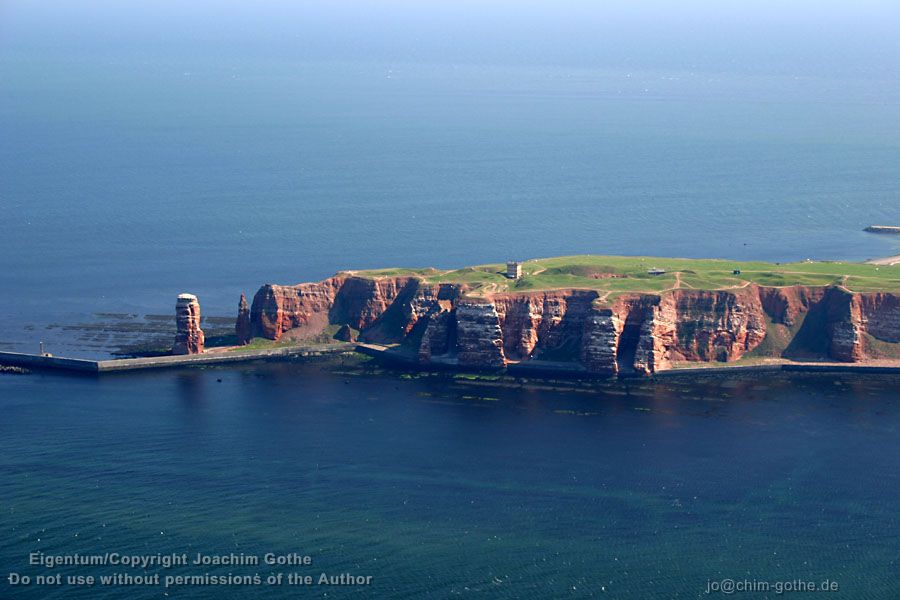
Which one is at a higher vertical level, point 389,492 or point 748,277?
point 748,277

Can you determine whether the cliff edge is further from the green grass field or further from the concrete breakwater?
the concrete breakwater

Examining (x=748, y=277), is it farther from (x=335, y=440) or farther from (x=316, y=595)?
(x=316, y=595)

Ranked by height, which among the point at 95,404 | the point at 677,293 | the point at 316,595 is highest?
the point at 677,293

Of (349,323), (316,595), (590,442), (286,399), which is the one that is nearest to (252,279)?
(349,323)

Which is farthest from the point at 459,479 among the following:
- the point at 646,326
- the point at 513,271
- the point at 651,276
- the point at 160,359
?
the point at 651,276

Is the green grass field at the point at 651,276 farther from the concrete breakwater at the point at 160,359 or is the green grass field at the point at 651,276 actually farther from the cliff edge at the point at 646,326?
the concrete breakwater at the point at 160,359

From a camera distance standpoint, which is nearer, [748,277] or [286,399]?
[286,399]
